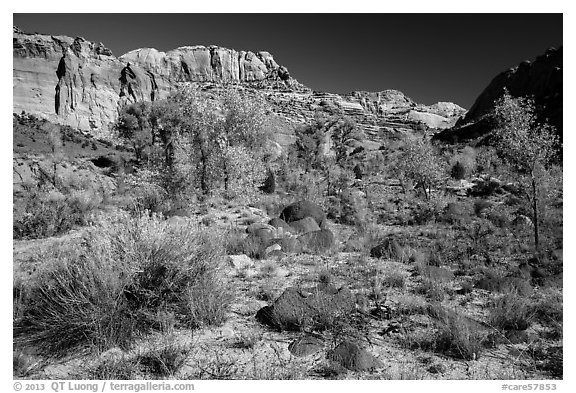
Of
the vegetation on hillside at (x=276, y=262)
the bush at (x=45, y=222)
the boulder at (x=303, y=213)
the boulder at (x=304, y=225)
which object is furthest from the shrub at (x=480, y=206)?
the bush at (x=45, y=222)

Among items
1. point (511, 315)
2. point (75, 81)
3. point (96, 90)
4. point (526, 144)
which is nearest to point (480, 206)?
point (526, 144)

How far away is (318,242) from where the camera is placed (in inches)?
376

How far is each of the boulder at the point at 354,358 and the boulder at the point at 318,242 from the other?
16.0ft

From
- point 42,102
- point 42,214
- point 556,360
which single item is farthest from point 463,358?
point 42,102

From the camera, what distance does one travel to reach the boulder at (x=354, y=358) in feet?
13.1

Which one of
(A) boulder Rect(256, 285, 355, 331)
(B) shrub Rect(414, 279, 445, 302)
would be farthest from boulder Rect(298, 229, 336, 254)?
(A) boulder Rect(256, 285, 355, 331)

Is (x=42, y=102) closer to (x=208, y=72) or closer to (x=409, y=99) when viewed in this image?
(x=208, y=72)

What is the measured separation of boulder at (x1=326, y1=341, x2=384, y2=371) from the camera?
398 cm

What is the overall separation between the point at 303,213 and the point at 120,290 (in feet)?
29.9

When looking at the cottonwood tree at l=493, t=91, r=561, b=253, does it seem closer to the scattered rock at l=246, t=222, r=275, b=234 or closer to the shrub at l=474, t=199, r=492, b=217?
the shrub at l=474, t=199, r=492, b=217

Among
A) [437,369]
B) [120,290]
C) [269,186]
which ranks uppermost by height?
[269,186]

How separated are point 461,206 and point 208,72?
155 metres

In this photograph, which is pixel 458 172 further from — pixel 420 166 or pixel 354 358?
pixel 354 358

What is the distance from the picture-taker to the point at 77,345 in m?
4.09
